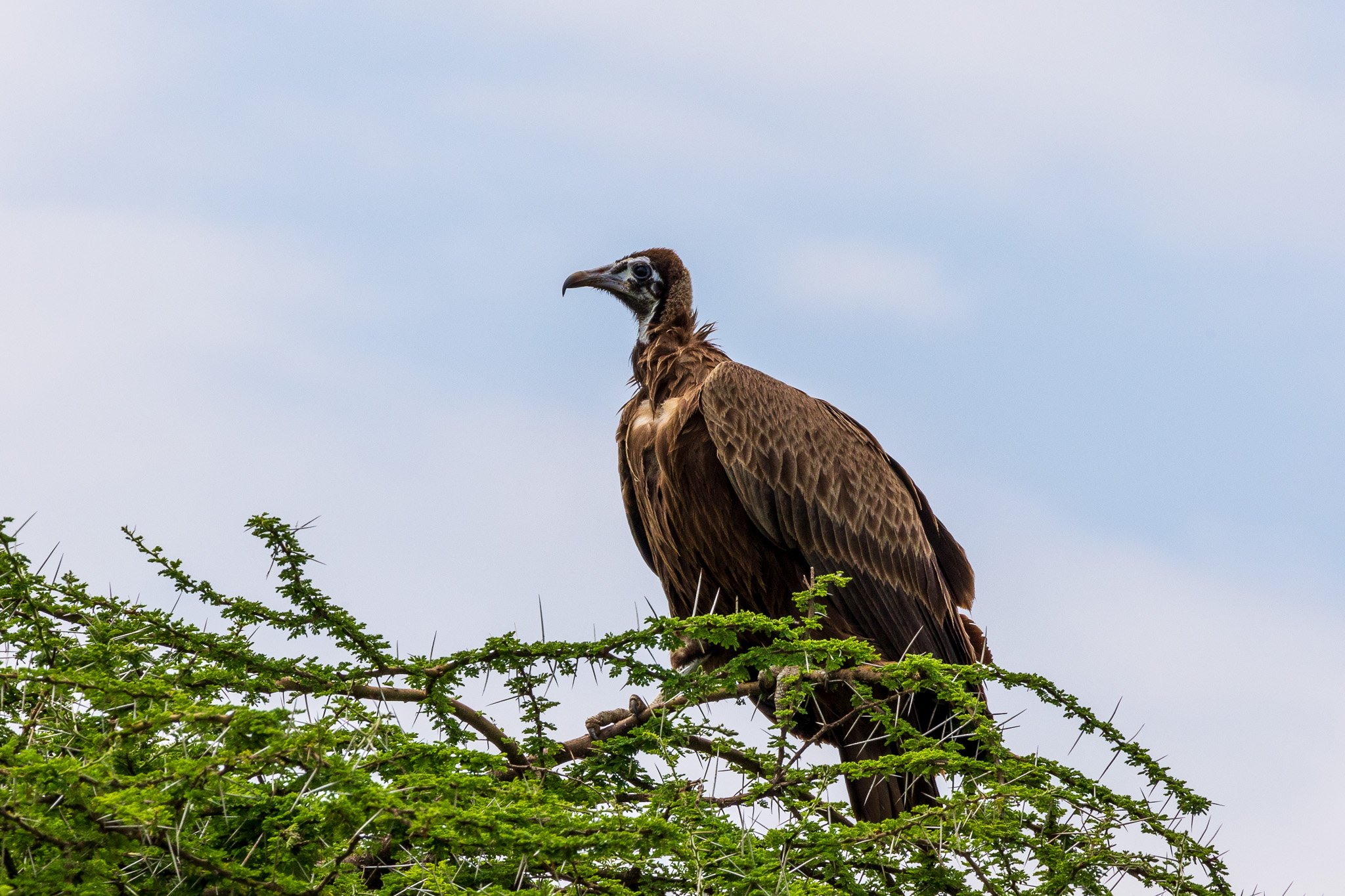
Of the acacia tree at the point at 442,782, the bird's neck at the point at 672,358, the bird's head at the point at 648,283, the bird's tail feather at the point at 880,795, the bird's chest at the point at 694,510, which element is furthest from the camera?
the bird's head at the point at 648,283

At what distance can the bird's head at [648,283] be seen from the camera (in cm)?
785

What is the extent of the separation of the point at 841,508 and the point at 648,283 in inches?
73.8

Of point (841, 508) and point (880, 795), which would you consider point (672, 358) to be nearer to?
point (841, 508)

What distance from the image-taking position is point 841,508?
700cm

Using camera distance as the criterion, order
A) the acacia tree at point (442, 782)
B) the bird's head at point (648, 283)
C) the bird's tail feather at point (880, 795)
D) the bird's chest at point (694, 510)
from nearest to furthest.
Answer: the acacia tree at point (442, 782), the bird's tail feather at point (880, 795), the bird's chest at point (694, 510), the bird's head at point (648, 283)

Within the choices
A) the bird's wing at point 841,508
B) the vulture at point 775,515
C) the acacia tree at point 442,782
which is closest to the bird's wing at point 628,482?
the vulture at point 775,515

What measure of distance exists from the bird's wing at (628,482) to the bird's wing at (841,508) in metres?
0.55

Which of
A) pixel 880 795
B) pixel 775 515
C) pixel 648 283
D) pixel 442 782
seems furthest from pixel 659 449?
pixel 442 782

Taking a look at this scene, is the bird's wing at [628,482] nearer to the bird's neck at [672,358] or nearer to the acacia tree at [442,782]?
the bird's neck at [672,358]

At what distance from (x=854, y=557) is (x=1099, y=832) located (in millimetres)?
3532

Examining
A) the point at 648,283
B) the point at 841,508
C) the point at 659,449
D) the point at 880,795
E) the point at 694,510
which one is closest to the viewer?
the point at 880,795

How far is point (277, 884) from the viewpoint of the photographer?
249 centimetres

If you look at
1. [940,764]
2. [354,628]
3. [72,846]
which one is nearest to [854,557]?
[940,764]

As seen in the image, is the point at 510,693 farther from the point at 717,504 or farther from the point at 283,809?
the point at 717,504
